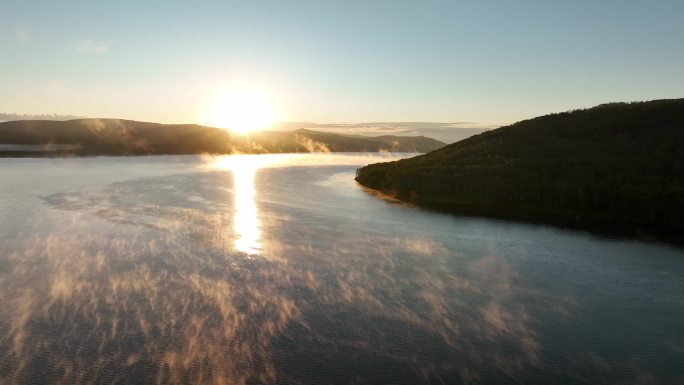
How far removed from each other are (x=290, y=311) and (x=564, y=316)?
17.1 metres

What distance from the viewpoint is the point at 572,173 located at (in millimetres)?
83438

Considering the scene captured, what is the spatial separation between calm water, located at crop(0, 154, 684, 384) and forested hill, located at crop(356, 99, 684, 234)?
16.9 metres

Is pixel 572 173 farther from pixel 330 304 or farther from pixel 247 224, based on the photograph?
pixel 330 304

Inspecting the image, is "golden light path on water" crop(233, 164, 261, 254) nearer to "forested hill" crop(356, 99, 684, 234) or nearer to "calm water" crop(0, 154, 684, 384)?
"calm water" crop(0, 154, 684, 384)

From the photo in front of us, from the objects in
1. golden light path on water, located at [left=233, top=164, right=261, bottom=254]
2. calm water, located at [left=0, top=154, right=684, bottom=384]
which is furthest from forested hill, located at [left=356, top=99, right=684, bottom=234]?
golden light path on water, located at [left=233, top=164, right=261, bottom=254]

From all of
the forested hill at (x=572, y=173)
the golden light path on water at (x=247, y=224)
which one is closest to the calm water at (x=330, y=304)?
the golden light path on water at (x=247, y=224)

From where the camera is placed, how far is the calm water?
21.1m

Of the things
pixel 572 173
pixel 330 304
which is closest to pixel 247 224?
pixel 330 304

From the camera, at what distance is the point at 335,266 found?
3794 cm

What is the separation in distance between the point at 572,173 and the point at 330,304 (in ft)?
231

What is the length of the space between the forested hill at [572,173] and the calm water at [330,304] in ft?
55.4

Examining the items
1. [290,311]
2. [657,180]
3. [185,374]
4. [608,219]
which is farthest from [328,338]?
[657,180]

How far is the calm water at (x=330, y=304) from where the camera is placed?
21.1 metres

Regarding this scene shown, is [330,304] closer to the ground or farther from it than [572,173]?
closer to the ground
